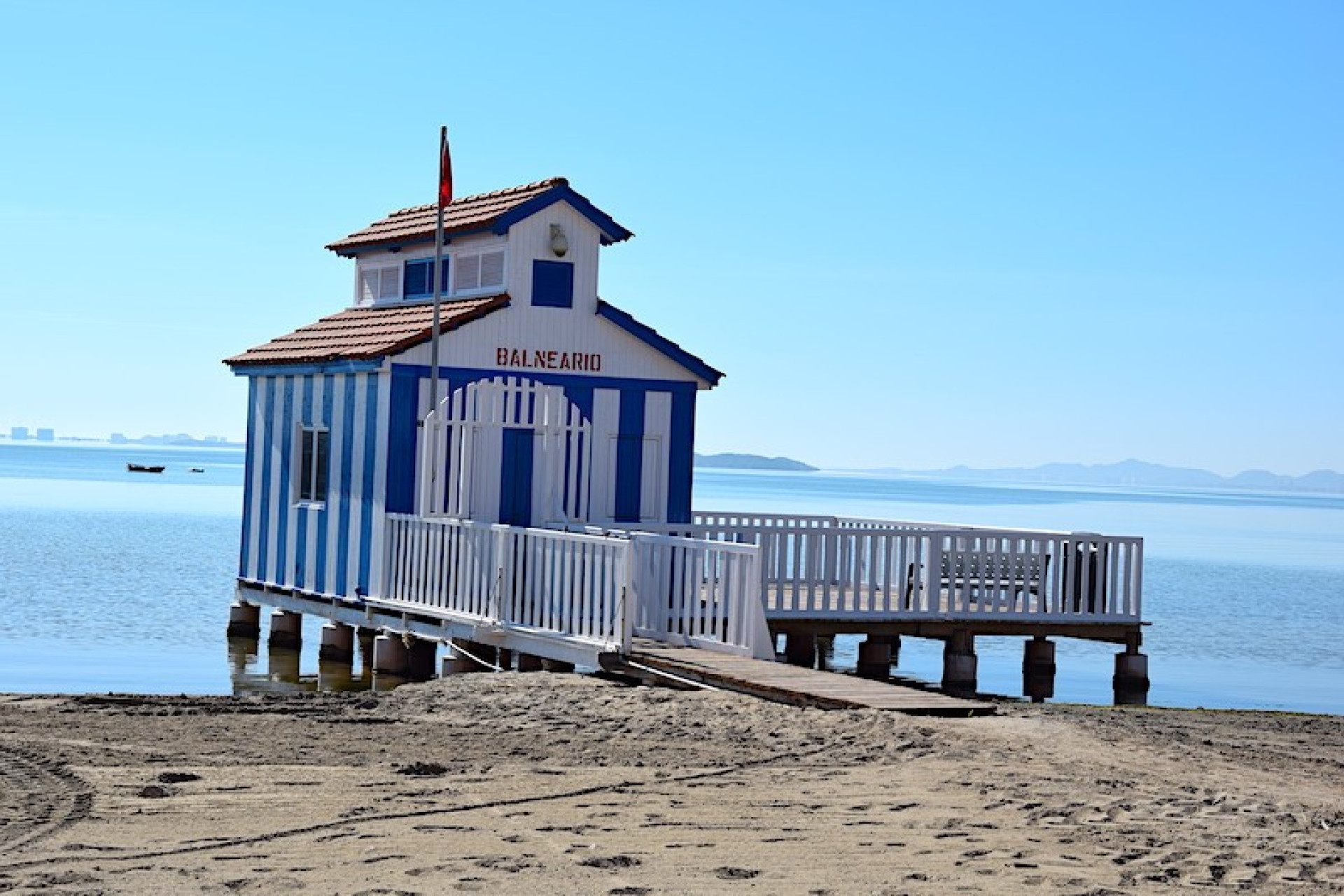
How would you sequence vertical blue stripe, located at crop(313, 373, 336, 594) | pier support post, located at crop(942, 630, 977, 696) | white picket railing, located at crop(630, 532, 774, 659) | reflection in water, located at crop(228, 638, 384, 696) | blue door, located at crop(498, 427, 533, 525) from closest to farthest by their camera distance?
white picket railing, located at crop(630, 532, 774, 659) < pier support post, located at crop(942, 630, 977, 696) < blue door, located at crop(498, 427, 533, 525) < reflection in water, located at crop(228, 638, 384, 696) < vertical blue stripe, located at crop(313, 373, 336, 594)

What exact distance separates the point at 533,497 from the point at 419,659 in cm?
214

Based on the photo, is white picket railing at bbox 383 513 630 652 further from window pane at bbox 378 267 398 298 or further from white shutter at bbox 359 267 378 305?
white shutter at bbox 359 267 378 305

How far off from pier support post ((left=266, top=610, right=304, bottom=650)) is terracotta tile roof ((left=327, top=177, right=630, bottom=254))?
4.73m

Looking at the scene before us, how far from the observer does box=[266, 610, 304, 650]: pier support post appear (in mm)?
26109

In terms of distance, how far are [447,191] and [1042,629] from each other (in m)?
8.02

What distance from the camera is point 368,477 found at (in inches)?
904

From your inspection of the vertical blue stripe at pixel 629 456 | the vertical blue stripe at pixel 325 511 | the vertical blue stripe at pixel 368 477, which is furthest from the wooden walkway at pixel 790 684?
the vertical blue stripe at pixel 325 511

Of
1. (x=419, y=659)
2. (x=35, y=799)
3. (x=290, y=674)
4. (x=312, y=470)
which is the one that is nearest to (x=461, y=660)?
(x=419, y=659)

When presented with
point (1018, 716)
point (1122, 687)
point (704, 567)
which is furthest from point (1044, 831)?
point (1122, 687)

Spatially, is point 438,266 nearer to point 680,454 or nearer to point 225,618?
point 680,454

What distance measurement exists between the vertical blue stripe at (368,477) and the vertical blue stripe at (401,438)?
339mm

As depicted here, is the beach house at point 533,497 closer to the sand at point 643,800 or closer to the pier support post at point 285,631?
the pier support post at point 285,631

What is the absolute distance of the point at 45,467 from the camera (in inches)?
A: 7539

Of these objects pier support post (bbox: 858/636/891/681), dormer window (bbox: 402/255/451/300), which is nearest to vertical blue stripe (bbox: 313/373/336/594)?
dormer window (bbox: 402/255/451/300)
